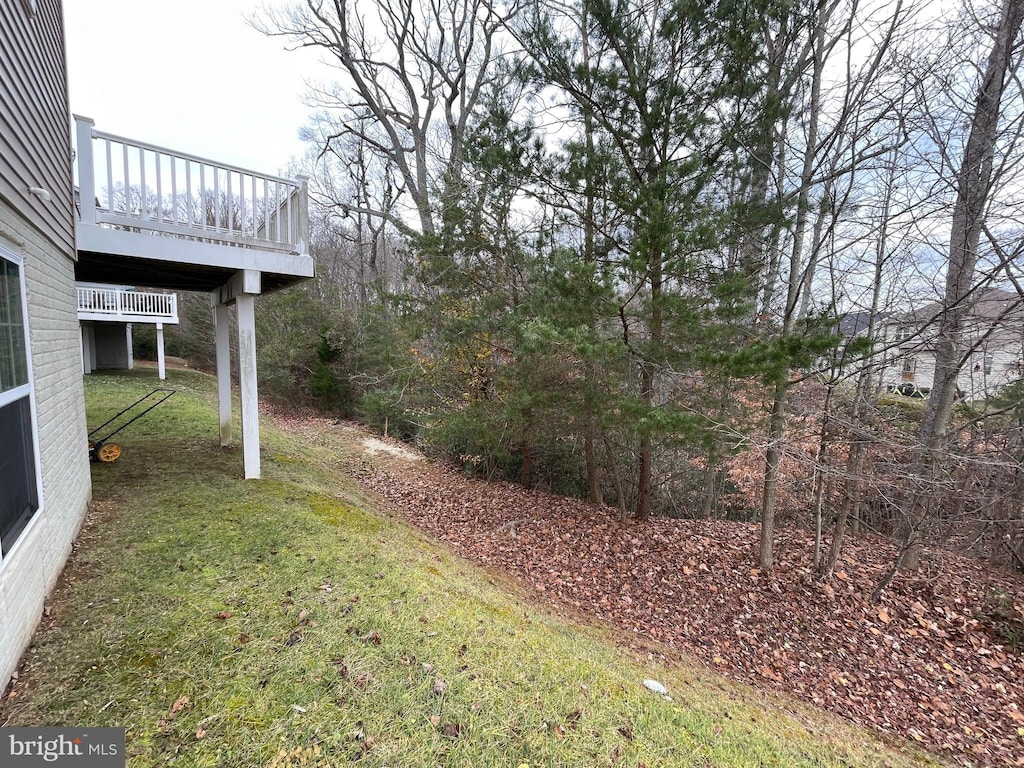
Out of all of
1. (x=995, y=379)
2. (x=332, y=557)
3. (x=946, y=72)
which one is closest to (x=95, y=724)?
(x=332, y=557)

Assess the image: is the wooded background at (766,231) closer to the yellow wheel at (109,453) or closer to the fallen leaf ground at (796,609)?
the fallen leaf ground at (796,609)

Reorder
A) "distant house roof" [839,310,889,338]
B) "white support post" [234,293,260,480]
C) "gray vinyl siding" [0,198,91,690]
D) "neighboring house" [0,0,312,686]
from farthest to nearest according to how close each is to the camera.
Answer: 1. "white support post" [234,293,260,480]
2. "distant house roof" [839,310,889,338]
3. "neighboring house" [0,0,312,686]
4. "gray vinyl siding" [0,198,91,690]

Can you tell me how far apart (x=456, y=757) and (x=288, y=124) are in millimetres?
18177

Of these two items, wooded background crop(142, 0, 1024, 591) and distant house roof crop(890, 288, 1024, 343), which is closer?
distant house roof crop(890, 288, 1024, 343)

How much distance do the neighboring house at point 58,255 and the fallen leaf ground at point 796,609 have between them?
409 centimetres

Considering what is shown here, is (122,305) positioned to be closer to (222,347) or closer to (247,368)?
(222,347)

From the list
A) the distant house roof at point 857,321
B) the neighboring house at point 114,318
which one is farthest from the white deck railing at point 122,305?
the distant house roof at point 857,321

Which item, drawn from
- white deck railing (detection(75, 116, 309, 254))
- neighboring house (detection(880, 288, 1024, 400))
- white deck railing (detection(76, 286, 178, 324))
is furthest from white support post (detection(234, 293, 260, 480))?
white deck railing (detection(76, 286, 178, 324))

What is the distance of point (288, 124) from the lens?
49.3 ft

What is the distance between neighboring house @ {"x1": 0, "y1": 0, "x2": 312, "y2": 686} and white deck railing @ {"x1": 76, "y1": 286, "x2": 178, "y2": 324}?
8.09 metres

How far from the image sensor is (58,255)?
3666 mm

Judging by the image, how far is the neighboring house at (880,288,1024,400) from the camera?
13.5ft

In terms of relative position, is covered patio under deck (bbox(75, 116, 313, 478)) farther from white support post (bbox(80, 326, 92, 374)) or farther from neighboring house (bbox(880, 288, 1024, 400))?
white support post (bbox(80, 326, 92, 374))

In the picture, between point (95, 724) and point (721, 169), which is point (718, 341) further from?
point (95, 724)
